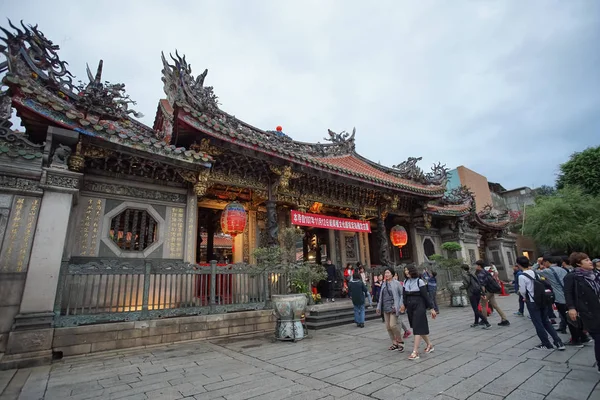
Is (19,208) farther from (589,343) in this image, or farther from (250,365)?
(589,343)

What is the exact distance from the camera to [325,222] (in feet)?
33.5

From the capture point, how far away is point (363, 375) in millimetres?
3762

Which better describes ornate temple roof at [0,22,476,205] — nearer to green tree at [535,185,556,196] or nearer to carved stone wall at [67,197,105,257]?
carved stone wall at [67,197,105,257]

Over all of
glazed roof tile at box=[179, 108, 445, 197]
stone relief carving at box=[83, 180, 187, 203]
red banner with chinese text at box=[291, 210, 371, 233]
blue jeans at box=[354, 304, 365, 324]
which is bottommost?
blue jeans at box=[354, 304, 365, 324]

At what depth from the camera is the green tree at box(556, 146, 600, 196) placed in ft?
73.7

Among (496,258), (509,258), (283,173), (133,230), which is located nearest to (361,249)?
(283,173)

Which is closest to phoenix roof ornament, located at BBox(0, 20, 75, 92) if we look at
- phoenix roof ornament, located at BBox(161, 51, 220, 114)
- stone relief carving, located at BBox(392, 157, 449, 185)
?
phoenix roof ornament, located at BBox(161, 51, 220, 114)

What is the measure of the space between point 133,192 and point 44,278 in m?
2.96

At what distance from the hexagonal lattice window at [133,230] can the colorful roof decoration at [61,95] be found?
6.34 feet

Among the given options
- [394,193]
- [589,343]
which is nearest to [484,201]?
[394,193]

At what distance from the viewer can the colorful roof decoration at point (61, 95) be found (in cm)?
566

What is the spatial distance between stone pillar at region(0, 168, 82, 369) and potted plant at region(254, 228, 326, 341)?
3.97 metres

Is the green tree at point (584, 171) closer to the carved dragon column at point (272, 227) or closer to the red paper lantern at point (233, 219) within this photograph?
the carved dragon column at point (272, 227)

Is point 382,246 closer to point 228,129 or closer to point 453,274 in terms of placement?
point 453,274
